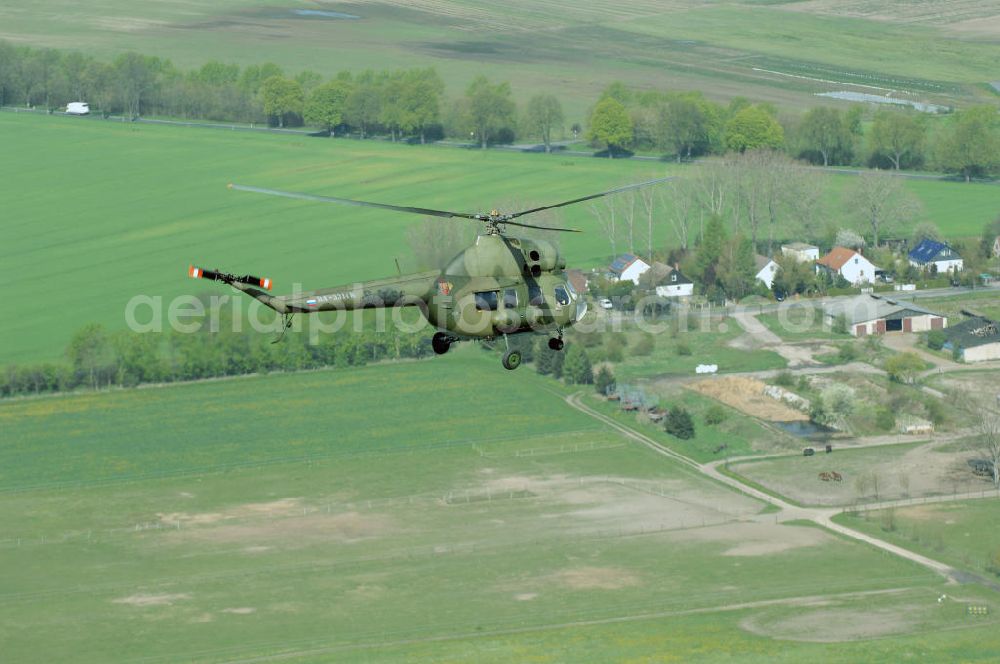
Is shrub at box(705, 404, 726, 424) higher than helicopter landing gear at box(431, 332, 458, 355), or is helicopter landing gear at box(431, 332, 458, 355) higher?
helicopter landing gear at box(431, 332, 458, 355)

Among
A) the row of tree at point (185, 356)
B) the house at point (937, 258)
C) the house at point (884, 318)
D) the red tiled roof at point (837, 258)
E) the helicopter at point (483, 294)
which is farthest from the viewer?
the house at point (937, 258)

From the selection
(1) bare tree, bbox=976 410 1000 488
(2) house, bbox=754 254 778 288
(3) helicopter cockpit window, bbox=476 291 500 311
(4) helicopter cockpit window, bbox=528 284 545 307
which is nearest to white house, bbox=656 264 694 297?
(2) house, bbox=754 254 778 288

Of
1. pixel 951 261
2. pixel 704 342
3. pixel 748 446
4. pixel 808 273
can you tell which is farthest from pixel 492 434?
pixel 951 261

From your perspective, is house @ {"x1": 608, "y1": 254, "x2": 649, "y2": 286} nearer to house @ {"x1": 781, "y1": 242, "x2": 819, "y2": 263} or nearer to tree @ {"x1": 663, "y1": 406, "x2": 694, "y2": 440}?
house @ {"x1": 781, "y1": 242, "x2": 819, "y2": 263}

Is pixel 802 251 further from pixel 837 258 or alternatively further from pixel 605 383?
pixel 605 383

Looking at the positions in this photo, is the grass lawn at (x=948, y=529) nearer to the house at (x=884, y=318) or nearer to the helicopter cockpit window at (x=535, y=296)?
the house at (x=884, y=318)

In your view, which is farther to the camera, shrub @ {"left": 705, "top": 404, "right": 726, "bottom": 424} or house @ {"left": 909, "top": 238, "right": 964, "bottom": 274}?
house @ {"left": 909, "top": 238, "right": 964, "bottom": 274}

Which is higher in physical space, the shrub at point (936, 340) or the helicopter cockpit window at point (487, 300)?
the helicopter cockpit window at point (487, 300)

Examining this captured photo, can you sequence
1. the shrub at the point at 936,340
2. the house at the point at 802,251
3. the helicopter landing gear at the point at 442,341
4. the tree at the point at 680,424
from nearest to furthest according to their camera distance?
the helicopter landing gear at the point at 442,341 < the tree at the point at 680,424 < the shrub at the point at 936,340 < the house at the point at 802,251

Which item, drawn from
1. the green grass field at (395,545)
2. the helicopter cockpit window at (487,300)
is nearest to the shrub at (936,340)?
the green grass field at (395,545)
